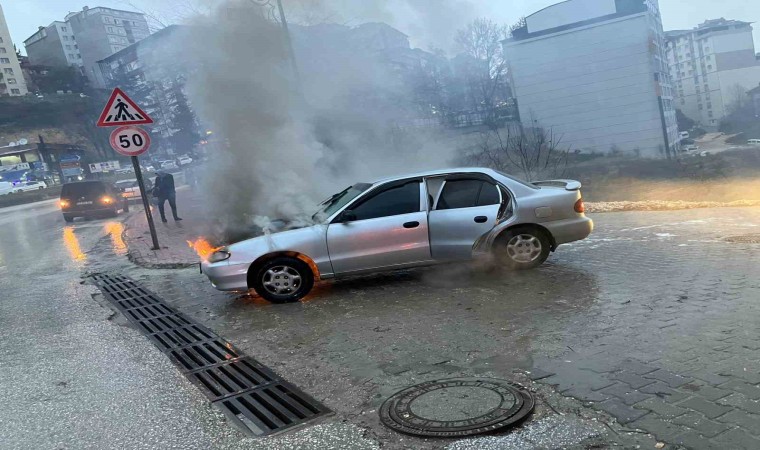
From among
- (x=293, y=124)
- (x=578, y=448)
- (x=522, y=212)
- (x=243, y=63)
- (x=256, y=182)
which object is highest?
(x=243, y=63)

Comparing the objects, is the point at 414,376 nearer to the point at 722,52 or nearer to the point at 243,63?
the point at 243,63

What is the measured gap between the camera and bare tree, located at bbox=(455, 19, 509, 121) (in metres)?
15.2

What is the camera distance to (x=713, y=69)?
31219 millimetres

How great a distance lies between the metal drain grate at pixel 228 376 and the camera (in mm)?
2979

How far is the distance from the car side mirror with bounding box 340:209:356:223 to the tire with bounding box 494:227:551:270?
155cm

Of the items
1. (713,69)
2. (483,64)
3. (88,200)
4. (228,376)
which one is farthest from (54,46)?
(228,376)

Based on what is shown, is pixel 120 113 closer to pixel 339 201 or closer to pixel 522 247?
pixel 339 201

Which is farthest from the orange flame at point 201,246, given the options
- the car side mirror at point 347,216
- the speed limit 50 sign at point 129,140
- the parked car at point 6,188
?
the parked car at point 6,188

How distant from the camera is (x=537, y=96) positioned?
19906 mm

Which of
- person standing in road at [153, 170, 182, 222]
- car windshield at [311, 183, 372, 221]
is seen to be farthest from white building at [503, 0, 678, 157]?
car windshield at [311, 183, 372, 221]

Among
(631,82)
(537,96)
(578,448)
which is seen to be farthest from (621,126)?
(578,448)

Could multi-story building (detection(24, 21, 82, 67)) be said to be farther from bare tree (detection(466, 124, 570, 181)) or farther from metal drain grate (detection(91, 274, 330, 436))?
metal drain grate (detection(91, 274, 330, 436))

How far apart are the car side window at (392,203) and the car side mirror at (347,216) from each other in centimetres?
3

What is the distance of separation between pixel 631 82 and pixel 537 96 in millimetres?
6145
